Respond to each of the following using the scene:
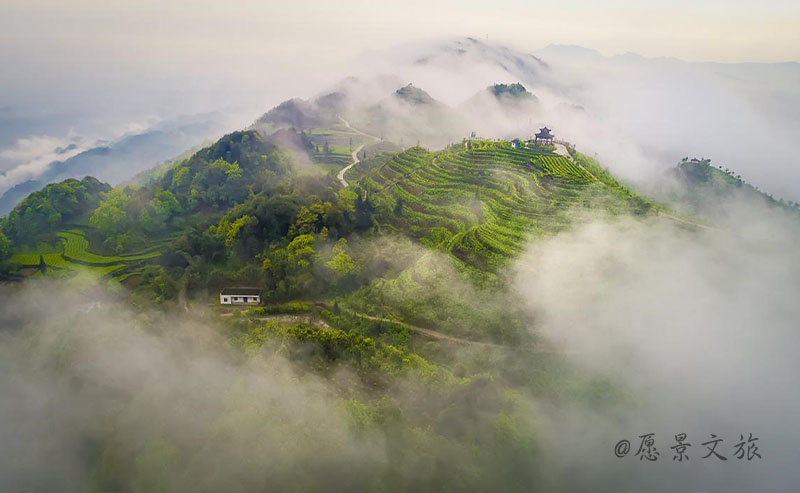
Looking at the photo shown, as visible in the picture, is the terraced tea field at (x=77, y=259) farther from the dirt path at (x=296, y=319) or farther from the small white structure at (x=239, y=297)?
the dirt path at (x=296, y=319)

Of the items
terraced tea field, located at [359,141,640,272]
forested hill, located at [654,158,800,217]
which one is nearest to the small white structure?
terraced tea field, located at [359,141,640,272]

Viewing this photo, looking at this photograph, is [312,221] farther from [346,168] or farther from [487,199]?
[346,168]

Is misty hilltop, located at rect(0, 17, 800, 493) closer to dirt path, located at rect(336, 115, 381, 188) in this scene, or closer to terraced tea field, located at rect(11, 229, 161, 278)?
terraced tea field, located at rect(11, 229, 161, 278)

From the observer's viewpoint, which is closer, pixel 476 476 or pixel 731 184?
pixel 476 476

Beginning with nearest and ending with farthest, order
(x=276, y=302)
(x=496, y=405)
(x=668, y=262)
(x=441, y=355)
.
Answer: (x=496, y=405) < (x=441, y=355) < (x=668, y=262) < (x=276, y=302)

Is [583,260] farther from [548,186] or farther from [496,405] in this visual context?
[496,405]

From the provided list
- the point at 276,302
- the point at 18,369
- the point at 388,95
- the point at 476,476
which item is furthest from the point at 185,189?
the point at 388,95
